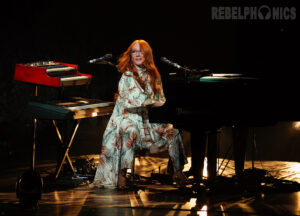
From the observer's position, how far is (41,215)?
4.00m

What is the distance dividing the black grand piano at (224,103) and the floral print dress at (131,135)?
56 cm

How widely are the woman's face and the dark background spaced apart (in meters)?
0.63

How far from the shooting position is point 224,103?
4395 millimetres

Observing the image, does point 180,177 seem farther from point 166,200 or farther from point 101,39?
point 101,39

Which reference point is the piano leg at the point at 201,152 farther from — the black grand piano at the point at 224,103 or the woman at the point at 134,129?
the woman at the point at 134,129

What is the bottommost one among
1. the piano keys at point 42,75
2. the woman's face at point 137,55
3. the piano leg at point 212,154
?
the piano leg at point 212,154

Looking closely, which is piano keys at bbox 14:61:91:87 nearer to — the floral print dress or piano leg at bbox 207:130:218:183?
the floral print dress

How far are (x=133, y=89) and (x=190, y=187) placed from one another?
1063 mm

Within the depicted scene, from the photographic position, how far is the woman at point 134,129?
4.99m

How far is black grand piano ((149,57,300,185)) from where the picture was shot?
4.33 metres

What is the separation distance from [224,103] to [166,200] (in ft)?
3.10

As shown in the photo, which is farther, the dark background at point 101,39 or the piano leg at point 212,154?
the dark background at point 101,39

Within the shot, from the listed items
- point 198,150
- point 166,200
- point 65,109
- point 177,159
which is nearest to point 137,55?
point 65,109

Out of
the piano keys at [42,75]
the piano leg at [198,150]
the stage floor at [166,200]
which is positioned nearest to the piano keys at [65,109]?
the piano keys at [42,75]
